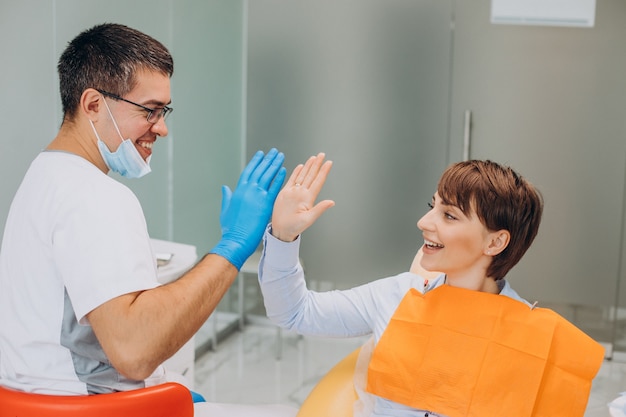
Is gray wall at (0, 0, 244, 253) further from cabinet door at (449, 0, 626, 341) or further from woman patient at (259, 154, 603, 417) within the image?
cabinet door at (449, 0, 626, 341)

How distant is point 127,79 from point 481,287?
0.94 metres

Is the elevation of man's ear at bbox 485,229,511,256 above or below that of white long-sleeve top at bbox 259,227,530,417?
above

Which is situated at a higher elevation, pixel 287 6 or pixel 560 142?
pixel 287 6

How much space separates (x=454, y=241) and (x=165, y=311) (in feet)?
2.30

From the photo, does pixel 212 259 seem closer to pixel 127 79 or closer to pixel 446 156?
pixel 127 79

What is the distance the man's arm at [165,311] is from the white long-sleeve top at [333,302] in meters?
0.14

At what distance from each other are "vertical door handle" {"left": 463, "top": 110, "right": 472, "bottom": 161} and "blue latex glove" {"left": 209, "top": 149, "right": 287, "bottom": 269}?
2241mm

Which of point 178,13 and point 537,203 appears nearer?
point 537,203

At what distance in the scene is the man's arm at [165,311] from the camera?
3.98 ft

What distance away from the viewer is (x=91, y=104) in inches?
56.8

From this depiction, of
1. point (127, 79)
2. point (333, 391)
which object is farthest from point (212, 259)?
point (333, 391)

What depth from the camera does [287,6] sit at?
3.80 meters

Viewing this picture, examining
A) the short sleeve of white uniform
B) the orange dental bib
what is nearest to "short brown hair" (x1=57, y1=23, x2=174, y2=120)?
the short sleeve of white uniform

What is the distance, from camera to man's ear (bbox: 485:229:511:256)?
1.61 meters
